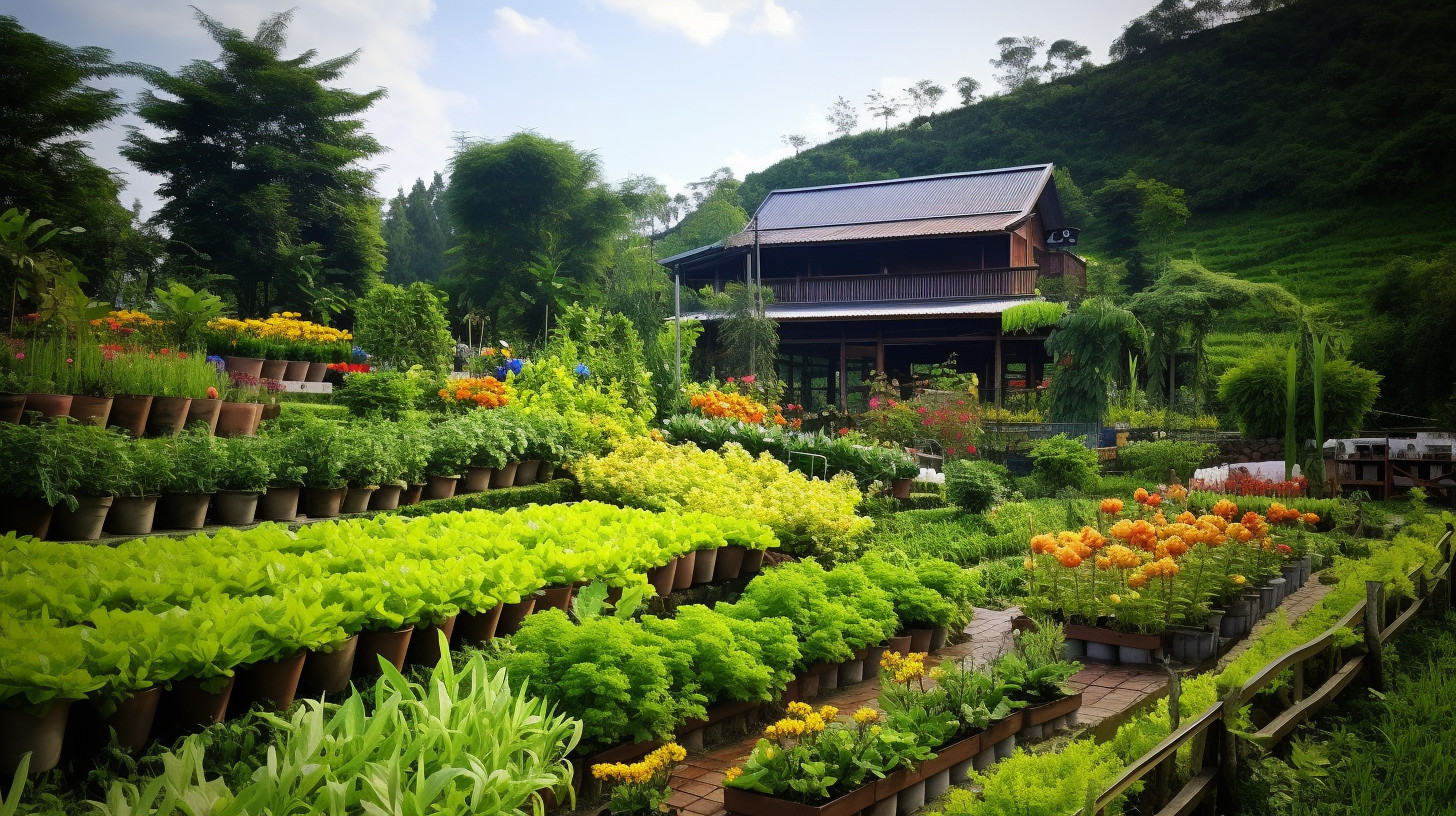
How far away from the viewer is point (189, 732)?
10.3ft

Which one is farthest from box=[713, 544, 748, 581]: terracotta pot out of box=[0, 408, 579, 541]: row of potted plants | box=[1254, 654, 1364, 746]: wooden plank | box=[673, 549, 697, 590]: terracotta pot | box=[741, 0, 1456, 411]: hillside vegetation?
box=[741, 0, 1456, 411]: hillside vegetation

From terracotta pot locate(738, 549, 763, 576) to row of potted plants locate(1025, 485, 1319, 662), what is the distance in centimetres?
187

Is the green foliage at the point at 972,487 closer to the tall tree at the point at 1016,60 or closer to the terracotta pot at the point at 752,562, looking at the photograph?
the terracotta pot at the point at 752,562

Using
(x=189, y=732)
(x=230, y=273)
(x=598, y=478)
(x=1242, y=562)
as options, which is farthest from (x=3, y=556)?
(x=230, y=273)

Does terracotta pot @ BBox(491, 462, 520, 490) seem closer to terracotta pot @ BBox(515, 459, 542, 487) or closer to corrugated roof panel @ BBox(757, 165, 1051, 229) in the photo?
terracotta pot @ BBox(515, 459, 542, 487)

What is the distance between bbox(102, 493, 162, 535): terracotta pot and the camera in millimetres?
5652

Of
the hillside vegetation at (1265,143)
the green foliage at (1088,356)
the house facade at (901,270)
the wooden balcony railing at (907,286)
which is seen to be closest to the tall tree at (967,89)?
the hillside vegetation at (1265,143)

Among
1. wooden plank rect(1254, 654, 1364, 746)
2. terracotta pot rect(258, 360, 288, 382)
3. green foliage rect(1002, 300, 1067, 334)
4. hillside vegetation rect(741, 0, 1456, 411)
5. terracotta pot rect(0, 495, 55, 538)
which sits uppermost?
hillside vegetation rect(741, 0, 1456, 411)

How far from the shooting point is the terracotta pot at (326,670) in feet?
11.7

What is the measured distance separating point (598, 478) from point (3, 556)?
4.75 metres

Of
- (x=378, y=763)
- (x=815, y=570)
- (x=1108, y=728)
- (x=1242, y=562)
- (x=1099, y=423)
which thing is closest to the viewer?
(x=378, y=763)

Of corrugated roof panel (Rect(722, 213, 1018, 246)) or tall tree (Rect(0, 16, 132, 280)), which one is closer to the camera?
tall tree (Rect(0, 16, 132, 280))

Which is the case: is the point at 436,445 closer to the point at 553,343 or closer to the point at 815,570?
the point at 815,570

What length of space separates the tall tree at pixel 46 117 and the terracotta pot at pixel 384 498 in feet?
12.2
